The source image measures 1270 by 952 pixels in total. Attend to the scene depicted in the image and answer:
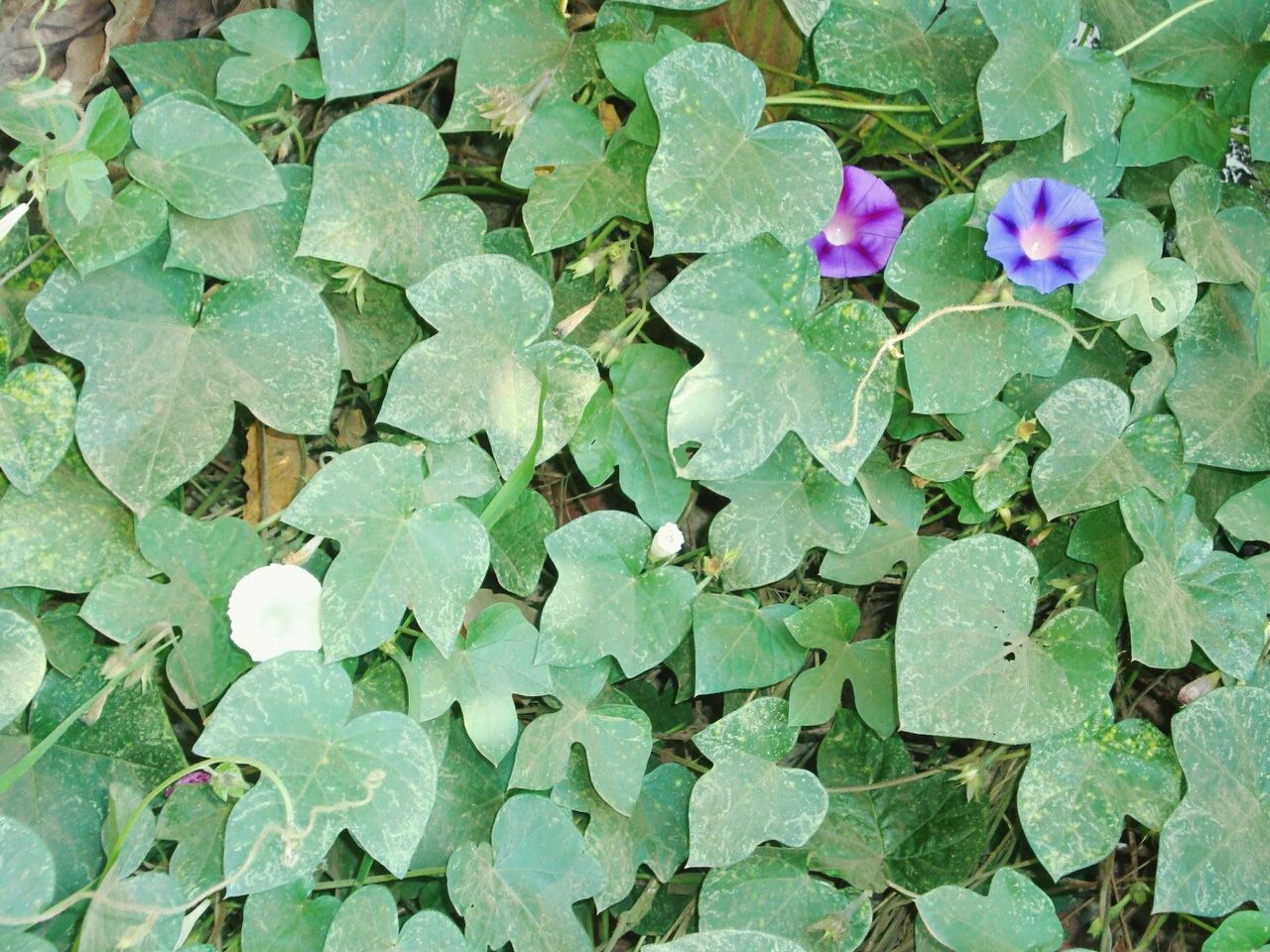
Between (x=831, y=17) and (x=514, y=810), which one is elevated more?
(x=831, y=17)

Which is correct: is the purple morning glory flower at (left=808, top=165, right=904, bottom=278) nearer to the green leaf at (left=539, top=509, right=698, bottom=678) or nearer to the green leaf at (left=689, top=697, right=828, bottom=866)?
the green leaf at (left=539, top=509, right=698, bottom=678)

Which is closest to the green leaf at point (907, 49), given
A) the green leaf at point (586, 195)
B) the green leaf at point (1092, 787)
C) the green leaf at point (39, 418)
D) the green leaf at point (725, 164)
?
the green leaf at point (725, 164)

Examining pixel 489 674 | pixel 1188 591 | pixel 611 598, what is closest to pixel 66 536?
pixel 489 674

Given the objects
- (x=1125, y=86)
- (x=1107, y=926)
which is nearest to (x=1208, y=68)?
(x=1125, y=86)

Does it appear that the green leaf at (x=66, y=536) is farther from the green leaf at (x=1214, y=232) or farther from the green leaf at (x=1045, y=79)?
the green leaf at (x=1214, y=232)

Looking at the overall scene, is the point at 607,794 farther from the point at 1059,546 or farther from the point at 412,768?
the point at 1059,546

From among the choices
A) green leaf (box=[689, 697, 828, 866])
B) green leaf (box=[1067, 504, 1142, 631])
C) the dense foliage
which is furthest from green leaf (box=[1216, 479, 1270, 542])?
green leaf (box=[689, 697, 828, 866])
